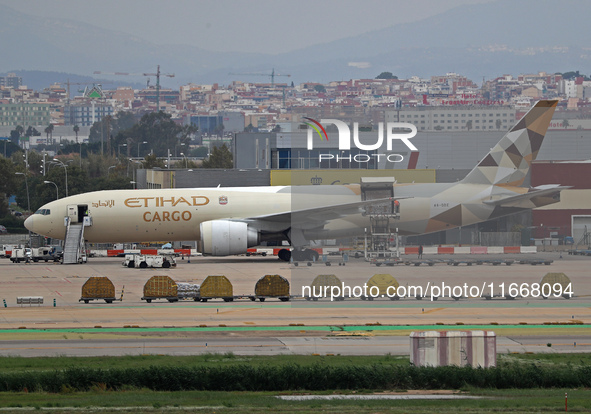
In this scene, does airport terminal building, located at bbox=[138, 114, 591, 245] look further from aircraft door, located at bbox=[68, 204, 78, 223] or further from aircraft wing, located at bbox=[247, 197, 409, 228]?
aircraft door, located at bbox=[68, 204, 78, 223]

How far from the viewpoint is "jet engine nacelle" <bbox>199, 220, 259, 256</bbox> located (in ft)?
177

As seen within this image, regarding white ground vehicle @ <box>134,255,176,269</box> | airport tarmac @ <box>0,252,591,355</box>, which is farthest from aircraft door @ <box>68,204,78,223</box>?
white ground vehicle @ <box>134,255,176,269</box>

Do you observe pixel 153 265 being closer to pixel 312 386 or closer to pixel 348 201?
pixel 348 201

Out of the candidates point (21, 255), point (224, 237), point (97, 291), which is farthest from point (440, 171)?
point (97, 291)

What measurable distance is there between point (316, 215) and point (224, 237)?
634 centimetres

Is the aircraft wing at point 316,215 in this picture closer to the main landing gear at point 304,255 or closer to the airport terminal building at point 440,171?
the main landing gear at point 304,255

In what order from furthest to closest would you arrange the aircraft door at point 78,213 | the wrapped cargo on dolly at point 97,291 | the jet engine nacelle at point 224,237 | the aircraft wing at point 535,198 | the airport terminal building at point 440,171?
the aircraft door at point 78,213 < the jet engine nacelle at point 224,237 < the airport terminal building at point 440,171 < the aircraft wing at point 535,198 < the wrapped cargo on dolly at point 97,291

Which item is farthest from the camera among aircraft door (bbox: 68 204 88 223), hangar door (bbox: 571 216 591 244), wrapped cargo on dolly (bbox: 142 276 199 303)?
aircraft door (bbox: 68 204 88 223)

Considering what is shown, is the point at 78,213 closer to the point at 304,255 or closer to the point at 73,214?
the point at 73,214

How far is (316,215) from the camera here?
5512 cm

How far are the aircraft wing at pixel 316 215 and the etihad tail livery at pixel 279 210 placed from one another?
2.6 inches

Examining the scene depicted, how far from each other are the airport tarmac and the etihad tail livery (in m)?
3.45

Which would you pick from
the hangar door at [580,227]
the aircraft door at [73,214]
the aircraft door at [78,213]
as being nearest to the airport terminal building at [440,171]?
the hangar door at [580,227]

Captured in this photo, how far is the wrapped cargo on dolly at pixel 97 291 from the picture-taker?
37.9 meters
